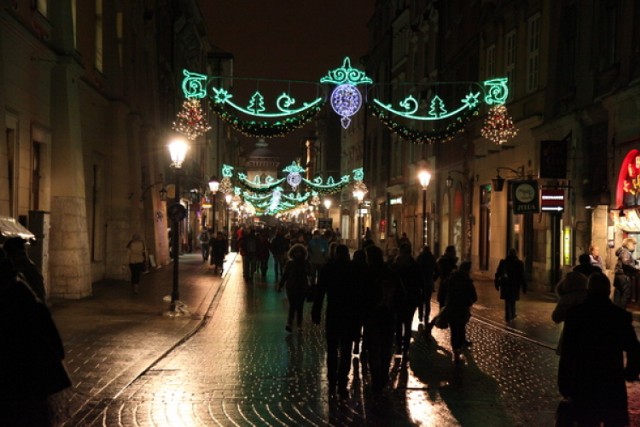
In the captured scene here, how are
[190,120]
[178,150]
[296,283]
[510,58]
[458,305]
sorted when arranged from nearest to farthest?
1. [458,305]
2. [296,283]
3. [178,150]
4. [190,120]
5. [510,58]

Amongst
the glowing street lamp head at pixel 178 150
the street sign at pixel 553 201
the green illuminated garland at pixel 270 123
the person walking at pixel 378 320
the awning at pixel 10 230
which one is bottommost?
the person walking at pixel 378 320

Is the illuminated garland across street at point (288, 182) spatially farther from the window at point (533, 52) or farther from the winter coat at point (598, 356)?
the winter coat at point (598, 356)

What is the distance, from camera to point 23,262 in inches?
386

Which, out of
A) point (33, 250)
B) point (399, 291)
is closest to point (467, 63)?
point (33, 250)

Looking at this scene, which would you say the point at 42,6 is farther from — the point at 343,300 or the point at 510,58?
the point at 510,58

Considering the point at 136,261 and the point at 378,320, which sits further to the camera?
the point at 136,261

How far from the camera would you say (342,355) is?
33.8 ft

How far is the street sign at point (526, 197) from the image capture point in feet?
79.7

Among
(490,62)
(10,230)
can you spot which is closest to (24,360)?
(10,230)

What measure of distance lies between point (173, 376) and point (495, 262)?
70.0 feet

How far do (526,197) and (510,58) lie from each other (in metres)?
7.78

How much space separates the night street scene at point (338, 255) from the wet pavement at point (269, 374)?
0.18 feet

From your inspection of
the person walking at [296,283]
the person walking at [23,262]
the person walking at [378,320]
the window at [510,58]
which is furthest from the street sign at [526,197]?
the person walking at [23,262]

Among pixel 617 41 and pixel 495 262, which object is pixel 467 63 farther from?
pixel 617 41
